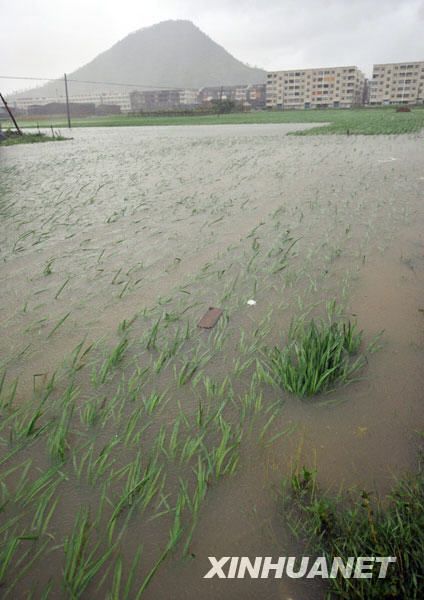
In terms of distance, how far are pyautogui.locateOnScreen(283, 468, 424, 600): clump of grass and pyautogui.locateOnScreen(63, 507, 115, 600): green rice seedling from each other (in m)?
0.74

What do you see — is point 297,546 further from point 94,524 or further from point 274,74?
point 274,74

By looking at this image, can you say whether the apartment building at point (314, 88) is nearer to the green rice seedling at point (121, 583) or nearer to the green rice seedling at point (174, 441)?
the green rice seedling at point (174, 441)

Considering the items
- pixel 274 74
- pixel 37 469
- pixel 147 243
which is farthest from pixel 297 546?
pixel 274 74

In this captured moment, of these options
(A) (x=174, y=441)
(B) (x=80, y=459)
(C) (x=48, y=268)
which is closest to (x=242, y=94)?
(C) (x=48, y=268)

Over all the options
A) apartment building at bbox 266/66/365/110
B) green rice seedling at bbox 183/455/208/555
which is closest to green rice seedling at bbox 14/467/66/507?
green rice seedling at bbox 183/455/208/555

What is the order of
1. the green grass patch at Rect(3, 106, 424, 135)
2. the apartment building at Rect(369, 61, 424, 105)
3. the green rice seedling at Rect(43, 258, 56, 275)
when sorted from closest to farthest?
the green rice seedling at Rect(43, 258, 56, 275) → the green grass patch at Rect(3, 106, 424, 135) → the apartment building at Rect(369, 61, 424, 105)

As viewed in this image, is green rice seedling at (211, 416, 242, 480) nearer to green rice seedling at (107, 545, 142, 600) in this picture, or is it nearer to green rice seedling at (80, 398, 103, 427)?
green rice seedling at (107, 545, 142, 600)

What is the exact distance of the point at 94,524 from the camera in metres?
1.42

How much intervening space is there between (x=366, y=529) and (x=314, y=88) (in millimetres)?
154375

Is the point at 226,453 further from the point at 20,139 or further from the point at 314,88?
the point at 314,88

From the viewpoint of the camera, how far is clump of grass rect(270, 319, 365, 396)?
2.06 metres

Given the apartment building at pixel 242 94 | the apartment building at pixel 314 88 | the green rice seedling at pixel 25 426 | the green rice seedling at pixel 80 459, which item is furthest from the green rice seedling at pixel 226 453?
the apartment building at pixel 242 94

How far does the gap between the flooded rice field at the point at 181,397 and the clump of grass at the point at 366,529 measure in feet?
0.23

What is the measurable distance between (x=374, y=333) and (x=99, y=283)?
2.57m
